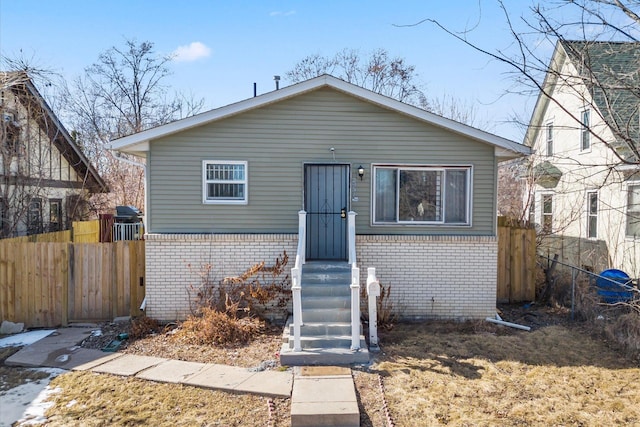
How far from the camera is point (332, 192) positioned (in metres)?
8.91

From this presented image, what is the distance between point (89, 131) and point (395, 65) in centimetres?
1911

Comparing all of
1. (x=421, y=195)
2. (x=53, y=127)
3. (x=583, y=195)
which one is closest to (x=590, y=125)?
(x=583, y=195)

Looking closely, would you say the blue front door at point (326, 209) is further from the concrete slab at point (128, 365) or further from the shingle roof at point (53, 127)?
the shingle roof at point (53, 127)

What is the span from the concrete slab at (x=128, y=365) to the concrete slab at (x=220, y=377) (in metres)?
0.91

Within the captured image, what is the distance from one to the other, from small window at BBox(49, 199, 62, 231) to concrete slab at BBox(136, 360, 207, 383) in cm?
971

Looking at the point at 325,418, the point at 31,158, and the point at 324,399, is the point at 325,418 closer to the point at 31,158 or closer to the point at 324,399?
the point at 324,399

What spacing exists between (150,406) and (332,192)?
17.3 ft

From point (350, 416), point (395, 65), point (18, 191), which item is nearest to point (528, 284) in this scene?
point (350, 416)

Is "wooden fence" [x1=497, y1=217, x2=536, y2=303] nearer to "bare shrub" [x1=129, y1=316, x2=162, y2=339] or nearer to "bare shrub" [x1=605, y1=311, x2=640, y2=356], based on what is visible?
Answer: "bare shrub" [x1=605, y1=311, x2=640, y2=356]

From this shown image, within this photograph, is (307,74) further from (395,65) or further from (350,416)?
(350,416)

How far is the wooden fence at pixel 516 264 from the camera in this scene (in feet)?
33.7

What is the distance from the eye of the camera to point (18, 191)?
38.3 ft

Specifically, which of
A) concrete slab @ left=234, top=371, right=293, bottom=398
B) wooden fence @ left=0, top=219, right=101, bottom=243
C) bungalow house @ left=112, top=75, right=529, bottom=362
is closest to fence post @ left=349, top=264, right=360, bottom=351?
concrete slab @ left=234, top=371, right=293, bottom=398

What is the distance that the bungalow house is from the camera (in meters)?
8.51
